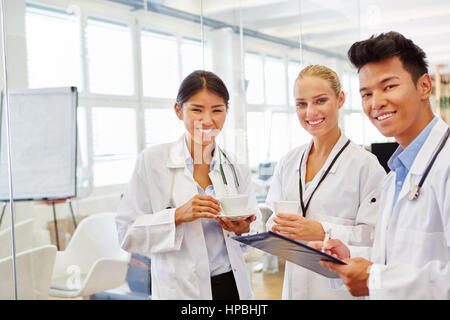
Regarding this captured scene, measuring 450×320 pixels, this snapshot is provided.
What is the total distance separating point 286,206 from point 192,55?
1318 mm

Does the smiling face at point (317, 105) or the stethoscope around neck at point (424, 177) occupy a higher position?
the smiling face at point (317, 105)

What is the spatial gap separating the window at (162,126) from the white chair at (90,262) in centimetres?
78

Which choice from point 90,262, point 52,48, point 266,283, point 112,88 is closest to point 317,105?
point 266,283

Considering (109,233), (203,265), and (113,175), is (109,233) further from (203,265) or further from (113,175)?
(203,265)

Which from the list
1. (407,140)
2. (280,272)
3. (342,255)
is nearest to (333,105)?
(407,140)

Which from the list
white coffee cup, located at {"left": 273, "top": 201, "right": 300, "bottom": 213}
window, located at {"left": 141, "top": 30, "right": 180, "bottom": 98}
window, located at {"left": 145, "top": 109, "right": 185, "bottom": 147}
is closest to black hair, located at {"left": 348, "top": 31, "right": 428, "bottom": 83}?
white coffee cup, located at {"left": 273, "top": 201, "right": 300, "bottom": 213}

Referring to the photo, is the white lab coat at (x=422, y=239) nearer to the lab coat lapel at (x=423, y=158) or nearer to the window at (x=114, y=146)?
the lab coat lapel at (x=423, y=158)

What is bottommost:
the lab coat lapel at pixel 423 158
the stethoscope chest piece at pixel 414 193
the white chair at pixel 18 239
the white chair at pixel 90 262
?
the white chair at pixel 90 262

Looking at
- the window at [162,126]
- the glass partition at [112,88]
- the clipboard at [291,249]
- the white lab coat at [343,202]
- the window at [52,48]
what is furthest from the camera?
the window at [52,48]

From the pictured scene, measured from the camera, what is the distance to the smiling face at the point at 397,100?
1.14m

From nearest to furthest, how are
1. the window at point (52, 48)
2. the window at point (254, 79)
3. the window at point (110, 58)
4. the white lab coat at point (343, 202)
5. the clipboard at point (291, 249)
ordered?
the clipboard at point (291, 249) → the white lab coat at point (343, 202) → the window at point (52, 48) → the window at point (254, 79) → the window at point (110, 58)

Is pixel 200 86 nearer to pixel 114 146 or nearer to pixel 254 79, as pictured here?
pixel 254 79

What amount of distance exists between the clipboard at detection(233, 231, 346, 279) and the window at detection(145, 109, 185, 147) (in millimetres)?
1064

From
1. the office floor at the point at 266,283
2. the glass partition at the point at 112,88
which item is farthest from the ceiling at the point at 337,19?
the office floor at the point at 266,283
